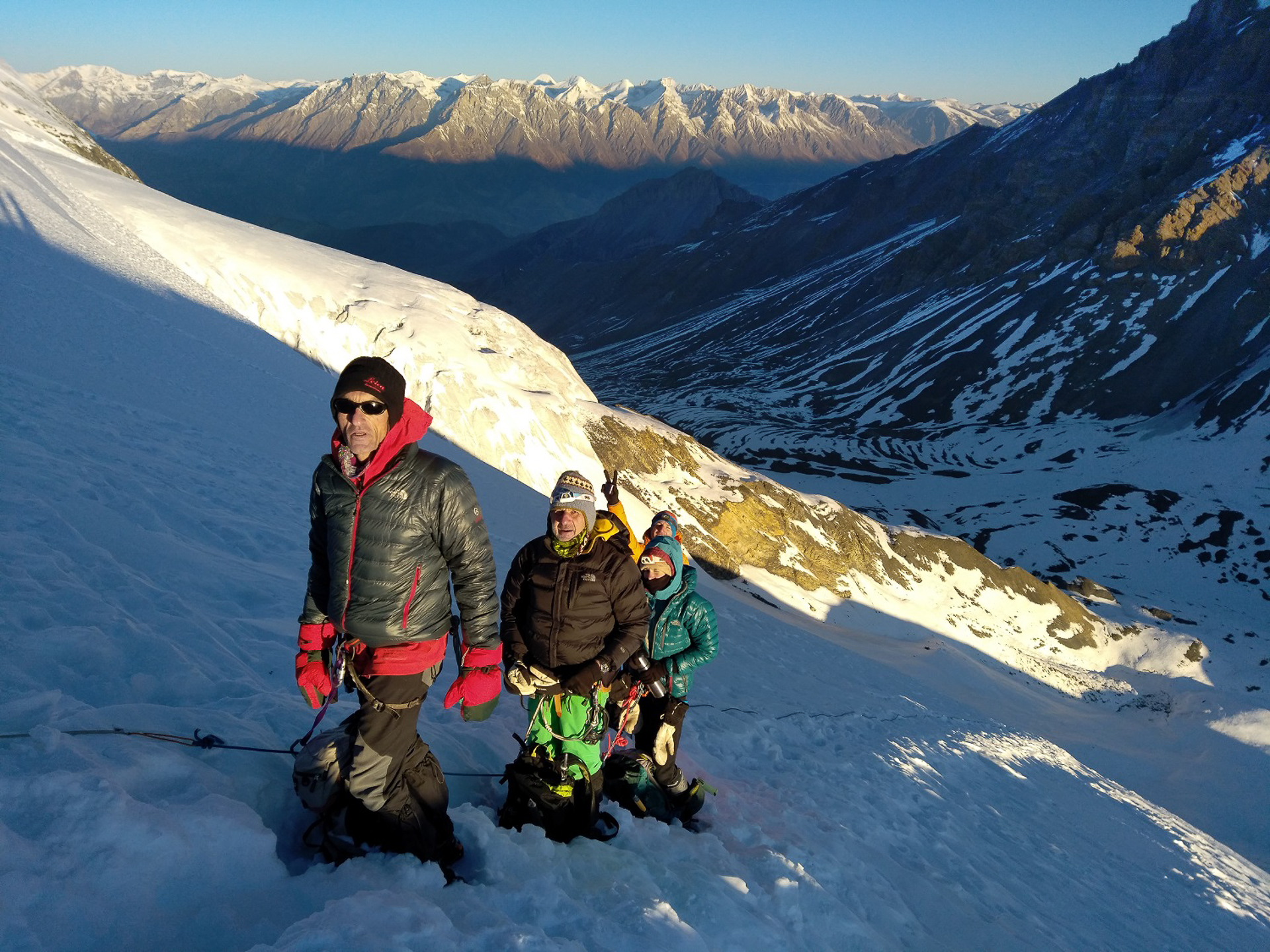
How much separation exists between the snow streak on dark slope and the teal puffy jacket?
7626 centimetres

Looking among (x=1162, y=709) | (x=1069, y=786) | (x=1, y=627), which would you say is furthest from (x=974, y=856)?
(x=1162, y=709)

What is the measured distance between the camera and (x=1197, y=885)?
1029 cm

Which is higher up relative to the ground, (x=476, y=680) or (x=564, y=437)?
(x=564, y=437)

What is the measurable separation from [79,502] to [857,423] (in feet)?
300

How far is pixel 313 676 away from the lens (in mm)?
4266

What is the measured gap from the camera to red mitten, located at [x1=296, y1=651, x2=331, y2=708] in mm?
4242

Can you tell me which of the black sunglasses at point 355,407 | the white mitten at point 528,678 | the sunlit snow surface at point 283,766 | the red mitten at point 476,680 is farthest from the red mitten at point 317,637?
the black sunglasses at point 355,407

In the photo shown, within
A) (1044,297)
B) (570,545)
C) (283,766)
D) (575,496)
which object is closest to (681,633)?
(570,545)

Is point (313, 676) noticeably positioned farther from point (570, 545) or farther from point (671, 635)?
point (671, 635)

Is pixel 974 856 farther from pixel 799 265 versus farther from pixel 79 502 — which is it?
pixel 799 265

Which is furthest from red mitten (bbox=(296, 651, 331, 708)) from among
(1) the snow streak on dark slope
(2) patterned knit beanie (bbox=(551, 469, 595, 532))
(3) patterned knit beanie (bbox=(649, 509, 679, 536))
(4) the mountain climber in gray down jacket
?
(1) the snow streak on dark slope

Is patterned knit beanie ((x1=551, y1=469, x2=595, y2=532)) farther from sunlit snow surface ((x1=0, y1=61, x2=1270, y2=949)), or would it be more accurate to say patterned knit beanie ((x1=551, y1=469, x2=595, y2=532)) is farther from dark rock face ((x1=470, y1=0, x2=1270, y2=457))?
dark rock face ((x1=470, y1=0, x2=1270, y2=457))

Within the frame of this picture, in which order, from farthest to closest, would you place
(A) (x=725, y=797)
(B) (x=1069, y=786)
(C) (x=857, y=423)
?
(C) (x=857, y=423) < (B) (x=1069, y=786) < (A) (x=725, y=797)

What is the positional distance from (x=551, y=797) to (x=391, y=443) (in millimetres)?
2808
